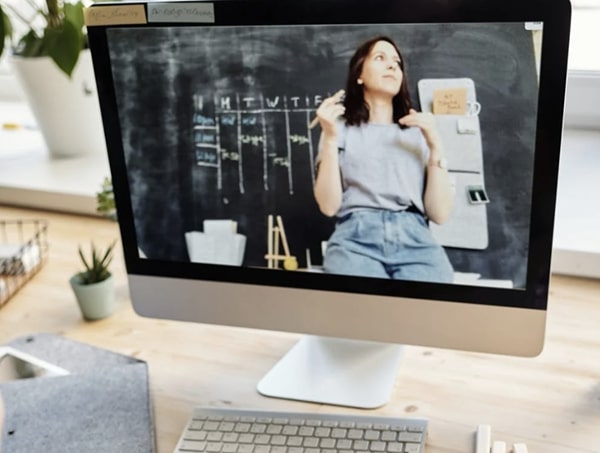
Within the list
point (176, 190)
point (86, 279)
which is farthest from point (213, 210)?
point (86, 279)

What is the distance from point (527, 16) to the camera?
2.68 ft

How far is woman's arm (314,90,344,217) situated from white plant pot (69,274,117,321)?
0.43m

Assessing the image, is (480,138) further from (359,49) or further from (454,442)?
(454,442)

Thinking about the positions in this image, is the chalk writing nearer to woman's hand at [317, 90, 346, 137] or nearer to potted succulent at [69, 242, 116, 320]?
woman's hand at [317, 90, 346, 137]

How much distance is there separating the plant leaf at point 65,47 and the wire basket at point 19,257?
295 mm

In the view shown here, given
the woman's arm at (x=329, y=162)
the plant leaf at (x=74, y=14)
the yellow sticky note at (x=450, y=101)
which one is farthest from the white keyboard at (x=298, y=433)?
the plant leaf at (x=74, y=14)

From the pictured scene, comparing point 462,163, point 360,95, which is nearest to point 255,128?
point 360,95

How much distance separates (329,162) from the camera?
930 mm

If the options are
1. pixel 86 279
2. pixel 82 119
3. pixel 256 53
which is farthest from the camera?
pixel 82 119

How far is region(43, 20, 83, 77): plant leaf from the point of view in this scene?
145 cm

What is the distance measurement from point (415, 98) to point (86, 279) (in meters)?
0.61

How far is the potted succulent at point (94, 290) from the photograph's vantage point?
122 cm

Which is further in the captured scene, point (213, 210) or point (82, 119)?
point (82, 119)

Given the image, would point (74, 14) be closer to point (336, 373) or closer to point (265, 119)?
point (265, 119)
